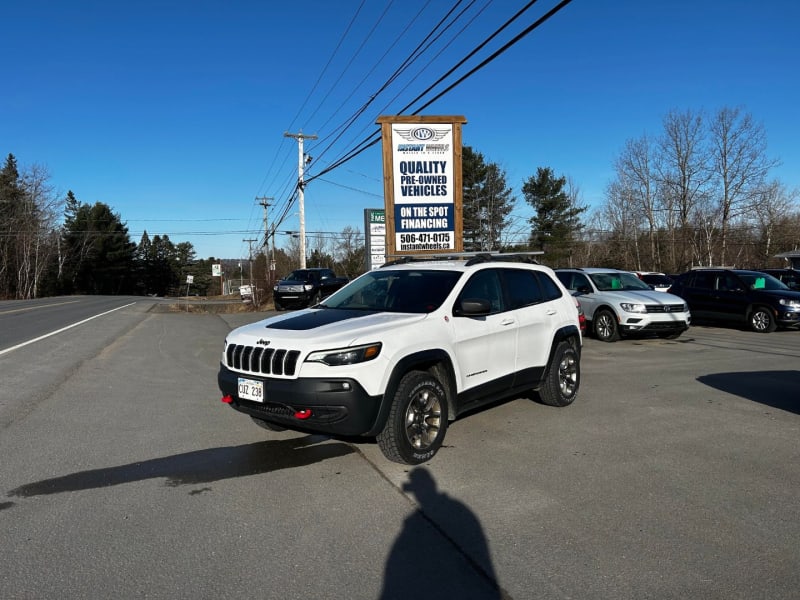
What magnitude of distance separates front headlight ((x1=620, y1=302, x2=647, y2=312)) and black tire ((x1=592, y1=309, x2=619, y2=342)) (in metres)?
0.33

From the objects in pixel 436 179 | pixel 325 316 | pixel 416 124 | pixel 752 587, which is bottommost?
pixel 752 587

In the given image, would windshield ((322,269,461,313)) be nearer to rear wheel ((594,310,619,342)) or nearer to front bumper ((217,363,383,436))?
front bumper ((217,363,383,436))

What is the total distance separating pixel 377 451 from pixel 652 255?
47.4 m

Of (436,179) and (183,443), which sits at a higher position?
(436,179)

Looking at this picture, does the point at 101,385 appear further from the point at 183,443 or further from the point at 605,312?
the point at 605,312

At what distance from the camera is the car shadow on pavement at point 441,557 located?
9.41 feet

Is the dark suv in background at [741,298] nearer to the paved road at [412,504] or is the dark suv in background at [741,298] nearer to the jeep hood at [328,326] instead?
the paved road at [412,504]

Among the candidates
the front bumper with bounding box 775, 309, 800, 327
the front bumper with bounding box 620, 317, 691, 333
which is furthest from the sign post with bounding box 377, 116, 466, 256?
the front bumper with bounding box 775, 309, 800, 327

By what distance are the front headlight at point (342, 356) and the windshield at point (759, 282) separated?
14474 millimetres

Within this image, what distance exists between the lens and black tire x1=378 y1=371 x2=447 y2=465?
452 cm

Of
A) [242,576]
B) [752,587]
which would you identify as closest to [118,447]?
[242,576]

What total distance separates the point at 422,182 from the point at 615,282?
18.2 ft

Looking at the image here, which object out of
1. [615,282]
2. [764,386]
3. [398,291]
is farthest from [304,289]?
[764,386]

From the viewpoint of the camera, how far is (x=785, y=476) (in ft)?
14.4
